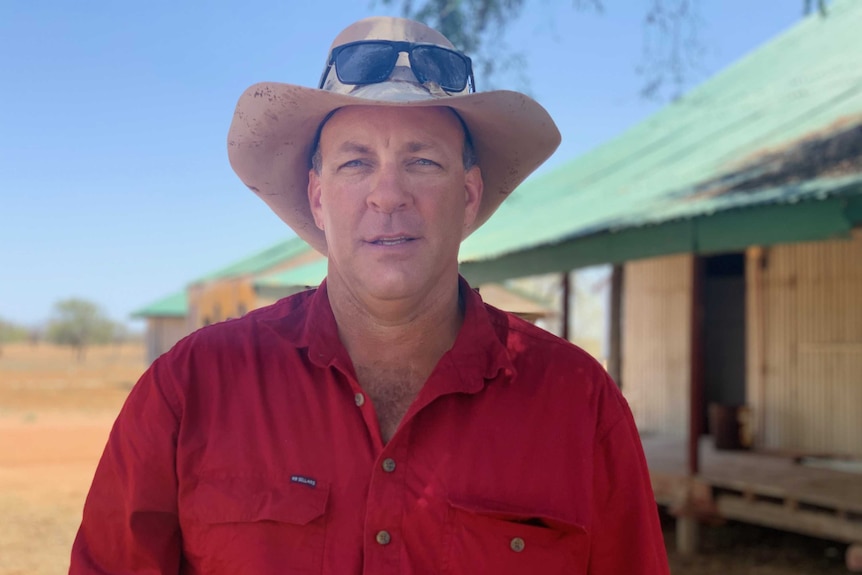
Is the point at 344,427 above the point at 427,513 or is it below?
above

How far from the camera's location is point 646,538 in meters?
1.90

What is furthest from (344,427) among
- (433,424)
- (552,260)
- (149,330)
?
(149,330)

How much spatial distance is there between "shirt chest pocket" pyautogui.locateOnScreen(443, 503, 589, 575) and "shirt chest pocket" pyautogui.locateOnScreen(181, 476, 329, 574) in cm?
28

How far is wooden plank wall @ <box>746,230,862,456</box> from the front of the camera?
920 centimetres

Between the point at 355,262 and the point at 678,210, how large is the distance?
18.4ft

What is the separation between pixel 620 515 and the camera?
1915 millimetres

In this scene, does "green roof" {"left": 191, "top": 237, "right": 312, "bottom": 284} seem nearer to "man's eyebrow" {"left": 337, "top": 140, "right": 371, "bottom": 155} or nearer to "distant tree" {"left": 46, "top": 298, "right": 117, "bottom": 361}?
"man's eyebrow" {"left": 337, "top": 140, "right": 371, "bottom": 155}

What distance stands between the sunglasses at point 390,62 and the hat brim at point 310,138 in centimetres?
9

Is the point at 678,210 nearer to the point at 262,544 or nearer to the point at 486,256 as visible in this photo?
the point at 486,256

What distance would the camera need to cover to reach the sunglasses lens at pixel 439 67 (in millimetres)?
2078

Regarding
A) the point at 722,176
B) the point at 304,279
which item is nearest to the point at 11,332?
the point at 304,279

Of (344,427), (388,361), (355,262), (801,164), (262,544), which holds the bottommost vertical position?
(262,544)

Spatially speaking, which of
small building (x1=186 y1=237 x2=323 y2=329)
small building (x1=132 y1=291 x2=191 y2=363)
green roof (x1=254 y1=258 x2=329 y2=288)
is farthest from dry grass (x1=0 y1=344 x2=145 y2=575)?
small building (x1=132 y1=291 x2=191 y2=363)

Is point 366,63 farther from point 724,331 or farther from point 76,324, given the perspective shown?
point 76,324
